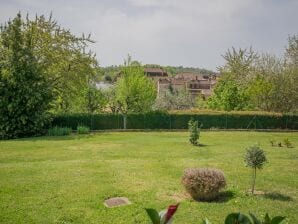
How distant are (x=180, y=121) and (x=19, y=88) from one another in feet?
58.3

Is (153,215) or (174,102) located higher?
(174,102)

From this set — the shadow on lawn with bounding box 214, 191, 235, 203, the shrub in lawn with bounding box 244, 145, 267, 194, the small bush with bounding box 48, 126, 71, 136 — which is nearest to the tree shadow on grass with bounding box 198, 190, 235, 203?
the shadow on lawn with bounding box 214, 191, 235, 203

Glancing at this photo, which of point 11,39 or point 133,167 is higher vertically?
point 11,39

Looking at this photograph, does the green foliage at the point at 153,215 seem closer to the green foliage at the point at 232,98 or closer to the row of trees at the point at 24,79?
the row of trees at the point at 24,79

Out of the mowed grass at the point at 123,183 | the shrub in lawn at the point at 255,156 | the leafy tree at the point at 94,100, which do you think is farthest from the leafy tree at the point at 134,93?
the shrub in lawn at the point at 255,156

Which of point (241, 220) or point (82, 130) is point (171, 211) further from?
point (82, 130)

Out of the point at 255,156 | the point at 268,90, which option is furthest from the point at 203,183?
the point at 268,90

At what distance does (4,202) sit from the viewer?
11734 mm

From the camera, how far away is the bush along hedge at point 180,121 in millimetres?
39750

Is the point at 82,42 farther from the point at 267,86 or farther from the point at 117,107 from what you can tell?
the point at 267,86

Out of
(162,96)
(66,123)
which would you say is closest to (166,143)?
(66,123)

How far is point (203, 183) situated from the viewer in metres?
12.6

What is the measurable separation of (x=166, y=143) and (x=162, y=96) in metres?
47.4

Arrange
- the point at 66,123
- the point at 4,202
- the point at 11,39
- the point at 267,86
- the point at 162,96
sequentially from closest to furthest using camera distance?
the point at 4,202 → the point at 11,39 → the point at 66,123 → the point at 267,86 → the point at 162,96
